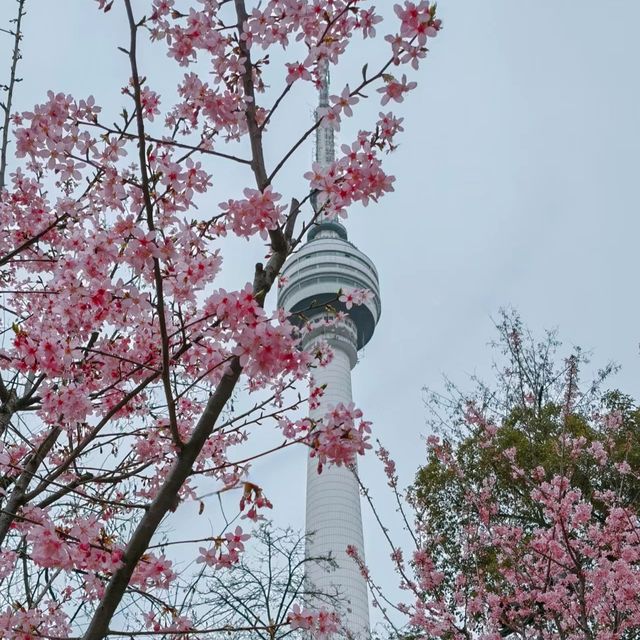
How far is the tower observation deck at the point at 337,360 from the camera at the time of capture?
112 ft

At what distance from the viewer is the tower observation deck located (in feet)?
112

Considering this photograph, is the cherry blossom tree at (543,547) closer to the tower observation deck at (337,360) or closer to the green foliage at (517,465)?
the green foliage at (517,465)

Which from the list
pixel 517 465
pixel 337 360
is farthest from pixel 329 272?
pixel 517 465

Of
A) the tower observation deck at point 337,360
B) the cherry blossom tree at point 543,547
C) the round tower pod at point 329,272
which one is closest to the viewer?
the cherry blossom tree at point 543,547

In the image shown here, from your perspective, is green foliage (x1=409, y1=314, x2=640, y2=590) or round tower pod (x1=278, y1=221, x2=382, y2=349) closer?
green foliage (x1=409, y1=314, x2=640, y2=590)

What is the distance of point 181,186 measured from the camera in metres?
2.63

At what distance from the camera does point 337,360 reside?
42.1m

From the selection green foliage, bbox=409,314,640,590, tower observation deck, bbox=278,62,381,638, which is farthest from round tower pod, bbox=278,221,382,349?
green foliage, bbox=409,314,640,590

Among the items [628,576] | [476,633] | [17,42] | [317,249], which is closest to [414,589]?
[476,633]

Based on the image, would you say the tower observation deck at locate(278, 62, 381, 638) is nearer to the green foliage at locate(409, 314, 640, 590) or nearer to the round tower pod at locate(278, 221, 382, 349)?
the round tower pod at locate(278, 221, 382, 349)

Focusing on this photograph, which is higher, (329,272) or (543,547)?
(329,272)

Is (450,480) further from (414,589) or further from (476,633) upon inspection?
(414,589)

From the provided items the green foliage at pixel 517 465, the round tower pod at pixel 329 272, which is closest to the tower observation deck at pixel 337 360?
A: the round tower pod at pixel 329 272

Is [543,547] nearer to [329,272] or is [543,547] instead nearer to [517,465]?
[517,465]
